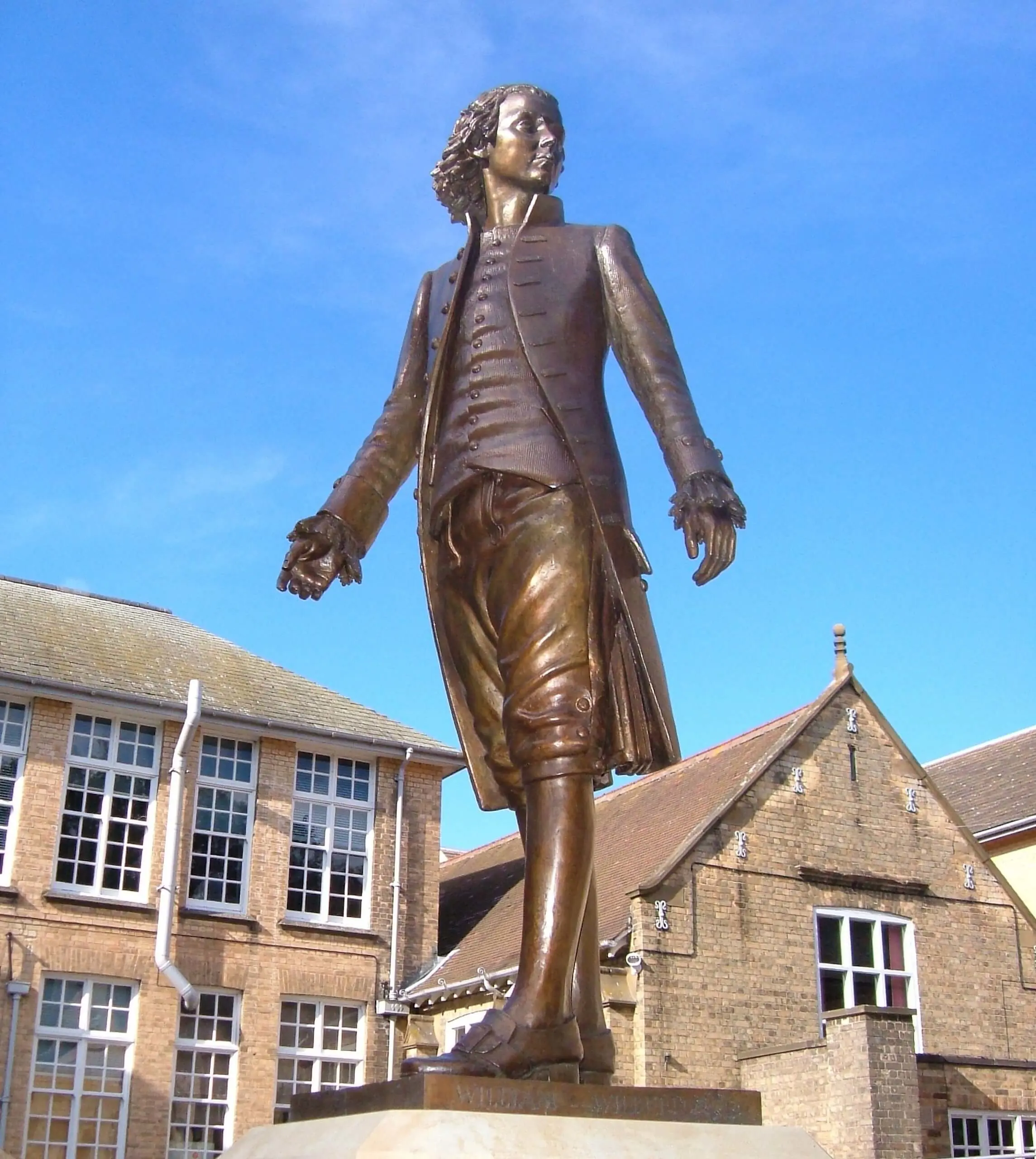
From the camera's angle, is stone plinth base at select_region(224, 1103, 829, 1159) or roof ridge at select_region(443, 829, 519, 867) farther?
roof ridge at select_region(443, 829, 519, 867)

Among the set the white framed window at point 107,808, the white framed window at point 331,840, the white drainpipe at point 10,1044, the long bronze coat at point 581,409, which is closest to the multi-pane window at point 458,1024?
the white framed window at point 331,840

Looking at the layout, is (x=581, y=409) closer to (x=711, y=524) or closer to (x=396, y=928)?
(x=711, y=524)

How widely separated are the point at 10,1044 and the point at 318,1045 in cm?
399

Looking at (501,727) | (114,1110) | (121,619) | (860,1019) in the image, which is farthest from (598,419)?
(121,619)

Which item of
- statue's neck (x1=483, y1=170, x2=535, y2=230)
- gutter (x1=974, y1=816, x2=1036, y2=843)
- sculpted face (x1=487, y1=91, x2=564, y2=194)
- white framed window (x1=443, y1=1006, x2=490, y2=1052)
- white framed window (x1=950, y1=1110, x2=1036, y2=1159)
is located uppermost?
gutter (x1=974, y1=816, x2=1036, y2=843)

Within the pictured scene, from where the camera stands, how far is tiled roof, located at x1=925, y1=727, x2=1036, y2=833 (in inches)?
972

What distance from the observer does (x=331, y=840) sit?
20.3m

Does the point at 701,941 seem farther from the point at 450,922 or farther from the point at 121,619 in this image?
the point at 121,619

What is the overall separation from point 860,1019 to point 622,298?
1330 cm

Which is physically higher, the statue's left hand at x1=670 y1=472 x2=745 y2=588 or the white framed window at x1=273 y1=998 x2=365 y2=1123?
the statue's left hand at x1=670 y1=472 x2=745 y2=588

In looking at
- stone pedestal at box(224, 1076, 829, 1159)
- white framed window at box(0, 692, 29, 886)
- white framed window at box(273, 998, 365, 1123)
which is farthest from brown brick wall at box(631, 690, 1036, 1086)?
stone pedestal at box(224, 1076, 829, 1159)

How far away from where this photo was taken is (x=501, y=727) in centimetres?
388

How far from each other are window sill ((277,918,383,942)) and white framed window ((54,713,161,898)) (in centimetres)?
195

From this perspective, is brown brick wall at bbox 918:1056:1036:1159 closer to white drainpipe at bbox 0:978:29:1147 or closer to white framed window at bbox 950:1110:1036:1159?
white framed window at bbox 950:1110:1036:1159
